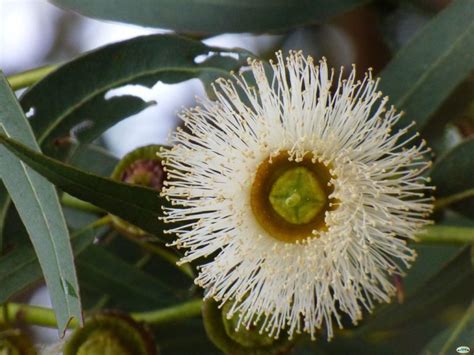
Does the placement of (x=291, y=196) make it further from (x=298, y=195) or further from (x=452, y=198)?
(x=452, y=198)

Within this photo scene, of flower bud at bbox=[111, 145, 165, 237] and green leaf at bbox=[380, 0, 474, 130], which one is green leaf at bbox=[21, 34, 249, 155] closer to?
flower bud at bbox=[111, 145, 165, 237]

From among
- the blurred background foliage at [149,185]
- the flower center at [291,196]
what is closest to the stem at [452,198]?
the blurred background foliage at [149,185]

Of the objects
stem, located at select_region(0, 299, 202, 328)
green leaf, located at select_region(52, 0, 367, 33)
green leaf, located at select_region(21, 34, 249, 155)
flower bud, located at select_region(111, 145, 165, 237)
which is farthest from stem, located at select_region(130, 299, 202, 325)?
green leaf, located at select_region(52, 0, 367, 33)

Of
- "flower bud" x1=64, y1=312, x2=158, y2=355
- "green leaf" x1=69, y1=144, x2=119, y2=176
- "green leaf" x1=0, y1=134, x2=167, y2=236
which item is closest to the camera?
"green leaf" x1=0, y1=134, x2=167, y2=236

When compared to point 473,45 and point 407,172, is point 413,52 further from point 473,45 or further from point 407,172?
point 407,172

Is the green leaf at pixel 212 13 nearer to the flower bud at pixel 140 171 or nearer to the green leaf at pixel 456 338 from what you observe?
the flower bud at pixel 140 171

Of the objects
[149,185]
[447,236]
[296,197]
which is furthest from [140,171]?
[447,236]

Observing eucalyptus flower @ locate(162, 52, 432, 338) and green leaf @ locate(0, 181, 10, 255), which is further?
green leaf @ locate(0, 181, 10, 255)
